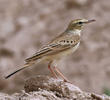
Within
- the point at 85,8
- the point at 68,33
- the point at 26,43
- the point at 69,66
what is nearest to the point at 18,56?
the point at 26,43

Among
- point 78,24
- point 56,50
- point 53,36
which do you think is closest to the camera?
point 56,50

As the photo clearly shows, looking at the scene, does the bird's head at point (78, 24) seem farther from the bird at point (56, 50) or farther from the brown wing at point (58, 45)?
the brown wing at point (58, 45)

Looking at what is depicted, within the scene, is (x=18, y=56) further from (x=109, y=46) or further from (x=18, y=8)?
(x=109, y=46)

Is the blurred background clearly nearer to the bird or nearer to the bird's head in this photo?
the bird's head

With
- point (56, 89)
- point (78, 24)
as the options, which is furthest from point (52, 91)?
point (78, 24)

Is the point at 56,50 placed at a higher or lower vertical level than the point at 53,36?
lower

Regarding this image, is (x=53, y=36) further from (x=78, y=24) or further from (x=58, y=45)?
(x=58, y=45)

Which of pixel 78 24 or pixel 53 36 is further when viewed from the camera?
pixel 53 36

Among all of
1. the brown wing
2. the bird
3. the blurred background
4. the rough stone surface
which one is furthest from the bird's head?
the blurred background

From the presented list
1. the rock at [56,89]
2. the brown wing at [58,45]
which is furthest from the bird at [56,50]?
the rock at [56,89]
